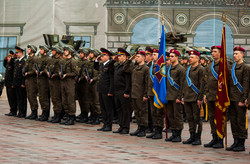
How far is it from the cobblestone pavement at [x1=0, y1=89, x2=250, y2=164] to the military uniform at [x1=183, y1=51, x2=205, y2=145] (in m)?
0.35

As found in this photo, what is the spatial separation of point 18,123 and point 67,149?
4959mm

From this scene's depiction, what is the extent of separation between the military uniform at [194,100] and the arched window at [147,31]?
47.2ft

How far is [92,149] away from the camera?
1038 centimetres

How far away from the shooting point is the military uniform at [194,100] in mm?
11594

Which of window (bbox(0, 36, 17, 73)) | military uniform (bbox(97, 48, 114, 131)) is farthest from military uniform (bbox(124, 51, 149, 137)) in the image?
window (bbox(0, 36, 17, 73))

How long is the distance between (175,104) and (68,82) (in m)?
3.84

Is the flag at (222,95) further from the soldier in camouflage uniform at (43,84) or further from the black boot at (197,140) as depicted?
the soldier in camouflage uniform at (43,84)

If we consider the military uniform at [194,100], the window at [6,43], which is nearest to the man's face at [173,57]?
the military uniform at [194,100]

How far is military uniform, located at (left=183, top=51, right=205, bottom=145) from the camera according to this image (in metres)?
11.6

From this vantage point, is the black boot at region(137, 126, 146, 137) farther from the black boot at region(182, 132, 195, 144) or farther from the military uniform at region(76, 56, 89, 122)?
the military uniform at region(76, 56, 89, 122)

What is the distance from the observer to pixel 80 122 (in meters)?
15.9

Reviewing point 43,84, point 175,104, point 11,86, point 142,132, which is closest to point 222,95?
point 175,104

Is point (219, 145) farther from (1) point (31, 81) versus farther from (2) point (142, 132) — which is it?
(1) point (31, 81)

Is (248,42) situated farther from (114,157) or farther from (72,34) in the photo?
(114,157)
